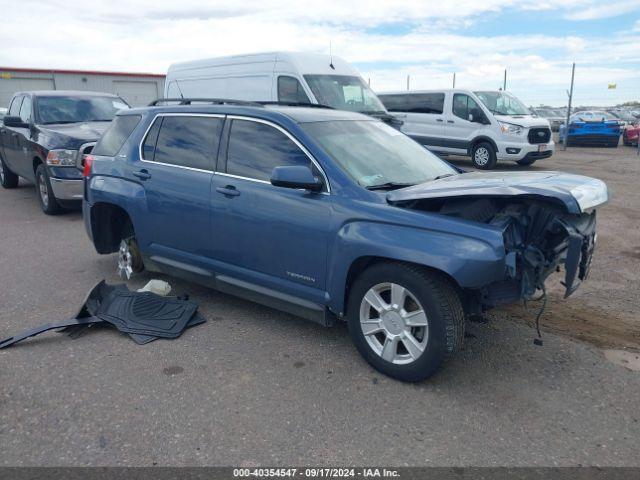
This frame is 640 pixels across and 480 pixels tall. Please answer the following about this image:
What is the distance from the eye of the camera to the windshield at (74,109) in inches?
360

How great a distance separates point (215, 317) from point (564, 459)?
279cm

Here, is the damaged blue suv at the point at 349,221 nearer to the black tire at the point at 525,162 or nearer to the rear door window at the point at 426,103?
the rear door window at the point at 426,103

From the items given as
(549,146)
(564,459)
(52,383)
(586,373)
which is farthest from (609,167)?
(52,383)

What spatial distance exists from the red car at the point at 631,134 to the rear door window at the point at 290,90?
17156mm

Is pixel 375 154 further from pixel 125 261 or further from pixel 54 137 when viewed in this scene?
pixel 54 137

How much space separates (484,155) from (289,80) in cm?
593

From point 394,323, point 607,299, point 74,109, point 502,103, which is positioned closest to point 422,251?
point 394,323

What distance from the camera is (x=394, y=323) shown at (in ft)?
11.5

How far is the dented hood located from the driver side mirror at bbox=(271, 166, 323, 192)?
1.76ft

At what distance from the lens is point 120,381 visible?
3.51 meters

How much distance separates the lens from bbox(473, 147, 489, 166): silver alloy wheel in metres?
14.2

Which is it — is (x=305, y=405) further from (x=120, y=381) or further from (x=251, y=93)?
(x=251, y=93)

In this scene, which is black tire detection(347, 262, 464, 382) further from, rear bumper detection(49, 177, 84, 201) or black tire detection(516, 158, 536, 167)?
black tire detection(516, 158, 536, 167)

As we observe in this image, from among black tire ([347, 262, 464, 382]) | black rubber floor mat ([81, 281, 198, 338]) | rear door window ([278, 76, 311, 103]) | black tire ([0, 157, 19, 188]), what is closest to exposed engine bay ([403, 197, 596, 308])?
black tire ([347, 262, 464, 382])
